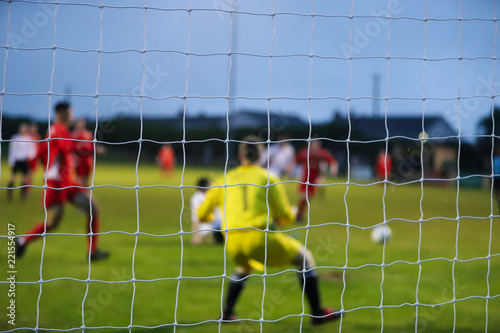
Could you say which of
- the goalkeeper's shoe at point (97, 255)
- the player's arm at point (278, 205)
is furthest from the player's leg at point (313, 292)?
the goalkeeper's shoe at point (97, 255)

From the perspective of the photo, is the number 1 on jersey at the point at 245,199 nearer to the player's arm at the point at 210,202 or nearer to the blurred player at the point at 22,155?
the player's arm at the point at 210,202

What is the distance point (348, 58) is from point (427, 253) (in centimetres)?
406

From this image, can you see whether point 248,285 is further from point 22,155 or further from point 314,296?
point 22,155

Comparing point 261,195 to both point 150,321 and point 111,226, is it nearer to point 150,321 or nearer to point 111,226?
point 150,321

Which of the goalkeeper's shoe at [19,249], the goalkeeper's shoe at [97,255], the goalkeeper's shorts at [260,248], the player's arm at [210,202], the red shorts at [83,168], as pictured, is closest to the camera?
the goalkeeper's shorts at [260,248]

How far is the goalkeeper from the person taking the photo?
3498 millimetres

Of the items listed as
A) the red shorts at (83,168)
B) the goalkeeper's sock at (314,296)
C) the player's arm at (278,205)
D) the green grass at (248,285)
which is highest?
the red shorts at (83,168)

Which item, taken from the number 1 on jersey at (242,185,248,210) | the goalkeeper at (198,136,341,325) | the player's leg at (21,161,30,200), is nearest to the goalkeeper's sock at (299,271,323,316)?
the goalkeeper at (198,136,341,325)

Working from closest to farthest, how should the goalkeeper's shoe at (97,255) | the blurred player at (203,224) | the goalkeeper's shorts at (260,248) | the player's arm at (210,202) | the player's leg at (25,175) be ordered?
the goalkeeper's shorts at (260,248)
the player's arm at (210,202)
the goalkeeper's shoe at (97,255)
the blurred player at (203,224)
the player's leg at (25,175)

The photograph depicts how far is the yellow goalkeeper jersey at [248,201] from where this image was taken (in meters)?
3.51

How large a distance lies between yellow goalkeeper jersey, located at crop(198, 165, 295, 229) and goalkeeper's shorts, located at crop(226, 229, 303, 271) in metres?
0.07

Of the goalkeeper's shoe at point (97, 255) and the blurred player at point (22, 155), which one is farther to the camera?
the blurred player at point (22, 155)

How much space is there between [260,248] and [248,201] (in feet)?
1.05

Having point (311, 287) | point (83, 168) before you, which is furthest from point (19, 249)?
point (311, 287)
